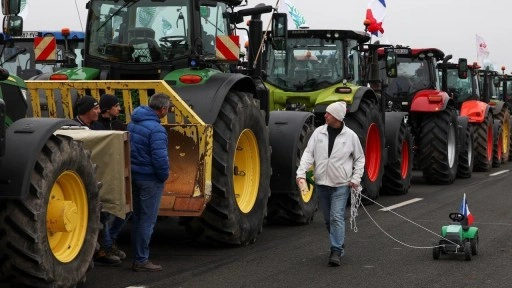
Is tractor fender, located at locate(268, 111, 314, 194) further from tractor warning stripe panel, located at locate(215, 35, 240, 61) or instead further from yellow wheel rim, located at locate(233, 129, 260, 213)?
tractor warning stripe panel, located at locate(215, 35, 240, 61)

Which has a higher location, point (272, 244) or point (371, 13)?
point (371, 13)

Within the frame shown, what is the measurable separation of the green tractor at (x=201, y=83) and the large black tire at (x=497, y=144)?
1351 cm

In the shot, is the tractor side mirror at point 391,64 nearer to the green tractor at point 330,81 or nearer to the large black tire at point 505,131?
the green tractor at point 330,81

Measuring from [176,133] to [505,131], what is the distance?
1869 cm

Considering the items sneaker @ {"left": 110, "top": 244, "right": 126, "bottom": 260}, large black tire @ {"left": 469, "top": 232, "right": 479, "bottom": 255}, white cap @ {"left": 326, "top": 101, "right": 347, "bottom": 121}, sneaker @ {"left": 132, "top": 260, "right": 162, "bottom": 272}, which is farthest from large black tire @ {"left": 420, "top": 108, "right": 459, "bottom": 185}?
sneaker @ {"left": 132, "top": 260, "right": 162, "bottom": 272}

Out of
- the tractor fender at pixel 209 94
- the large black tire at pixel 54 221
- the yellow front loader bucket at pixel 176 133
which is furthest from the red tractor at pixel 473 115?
the large black tire at pixel 54 221

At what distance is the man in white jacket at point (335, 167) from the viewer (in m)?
10.4

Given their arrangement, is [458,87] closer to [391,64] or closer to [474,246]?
[391,64]

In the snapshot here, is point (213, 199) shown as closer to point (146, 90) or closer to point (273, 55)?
point (146, 90)

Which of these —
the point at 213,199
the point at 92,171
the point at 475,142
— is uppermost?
the point at 92,171

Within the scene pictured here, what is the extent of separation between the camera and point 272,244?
11.7 metres

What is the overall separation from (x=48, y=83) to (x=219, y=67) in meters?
2.25

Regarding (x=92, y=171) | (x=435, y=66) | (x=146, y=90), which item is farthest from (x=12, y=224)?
(x=435, y=66)

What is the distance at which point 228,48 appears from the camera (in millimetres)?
11789
